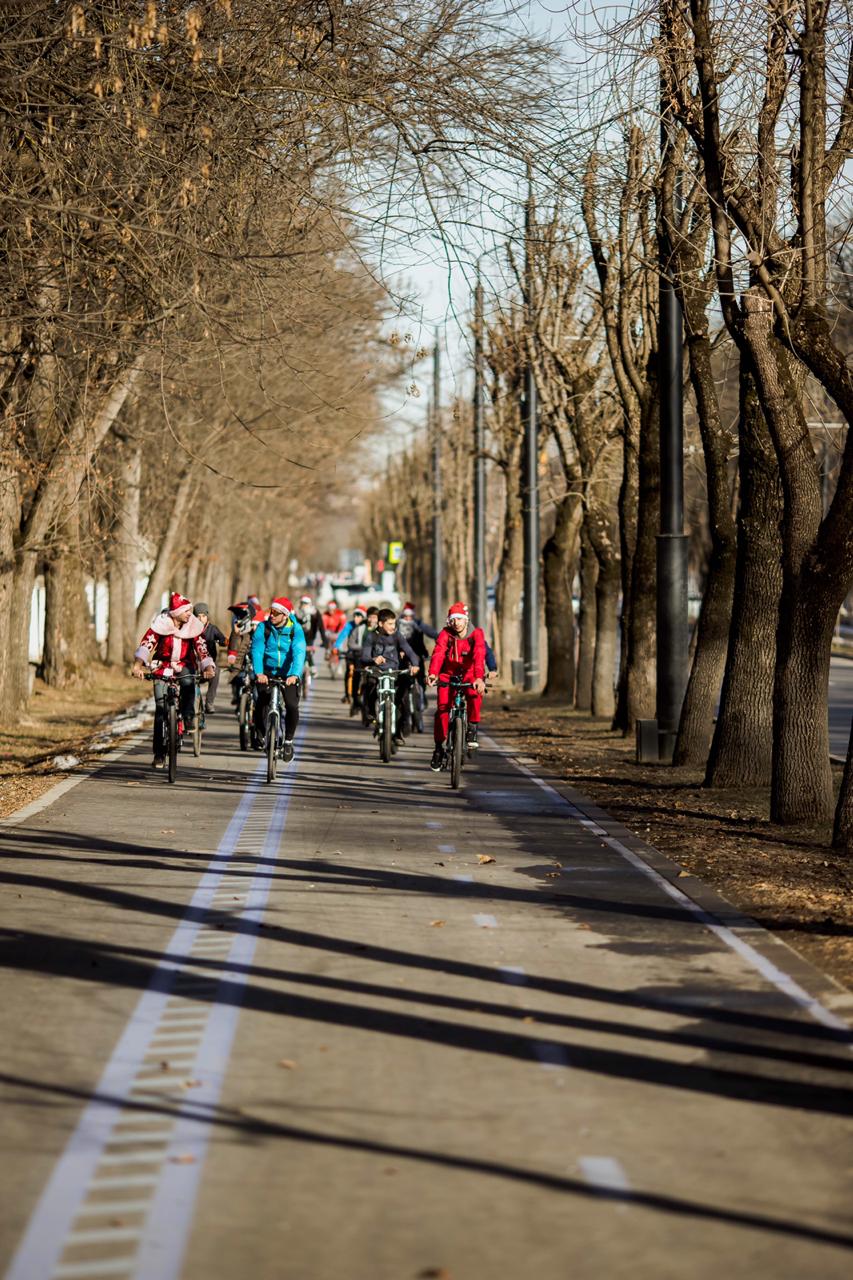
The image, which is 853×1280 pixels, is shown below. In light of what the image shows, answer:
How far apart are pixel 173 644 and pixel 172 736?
50.4 inches

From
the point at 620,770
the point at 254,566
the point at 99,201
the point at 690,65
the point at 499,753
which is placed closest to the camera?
the point at 99,201

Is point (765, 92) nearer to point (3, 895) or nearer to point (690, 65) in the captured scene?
point (690, 65)

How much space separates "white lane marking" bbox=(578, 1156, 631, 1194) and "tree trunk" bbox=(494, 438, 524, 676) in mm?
37286

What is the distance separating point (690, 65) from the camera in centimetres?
1593

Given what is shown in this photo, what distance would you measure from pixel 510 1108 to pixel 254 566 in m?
102

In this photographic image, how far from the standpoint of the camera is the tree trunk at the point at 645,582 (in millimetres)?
24609

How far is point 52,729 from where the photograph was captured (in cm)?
2855

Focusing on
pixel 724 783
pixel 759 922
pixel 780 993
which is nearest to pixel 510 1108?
pixel 780 993

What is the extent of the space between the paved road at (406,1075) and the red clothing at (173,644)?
650 centimetres

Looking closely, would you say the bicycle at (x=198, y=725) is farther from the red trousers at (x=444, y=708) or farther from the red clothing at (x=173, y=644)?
the red trousers at (x=444, y=708)

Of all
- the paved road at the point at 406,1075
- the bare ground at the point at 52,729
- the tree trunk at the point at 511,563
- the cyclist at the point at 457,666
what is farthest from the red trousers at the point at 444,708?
the tree trunk at the point at 511,563

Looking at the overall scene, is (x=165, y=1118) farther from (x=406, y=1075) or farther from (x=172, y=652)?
(x=172, y=652)

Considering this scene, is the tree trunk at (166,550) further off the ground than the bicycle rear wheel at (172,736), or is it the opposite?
the tree trunk at (166,550)

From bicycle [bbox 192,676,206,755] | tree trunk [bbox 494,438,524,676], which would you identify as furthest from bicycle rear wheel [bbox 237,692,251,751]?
tree trunk [bbox 494,438,524,676]
